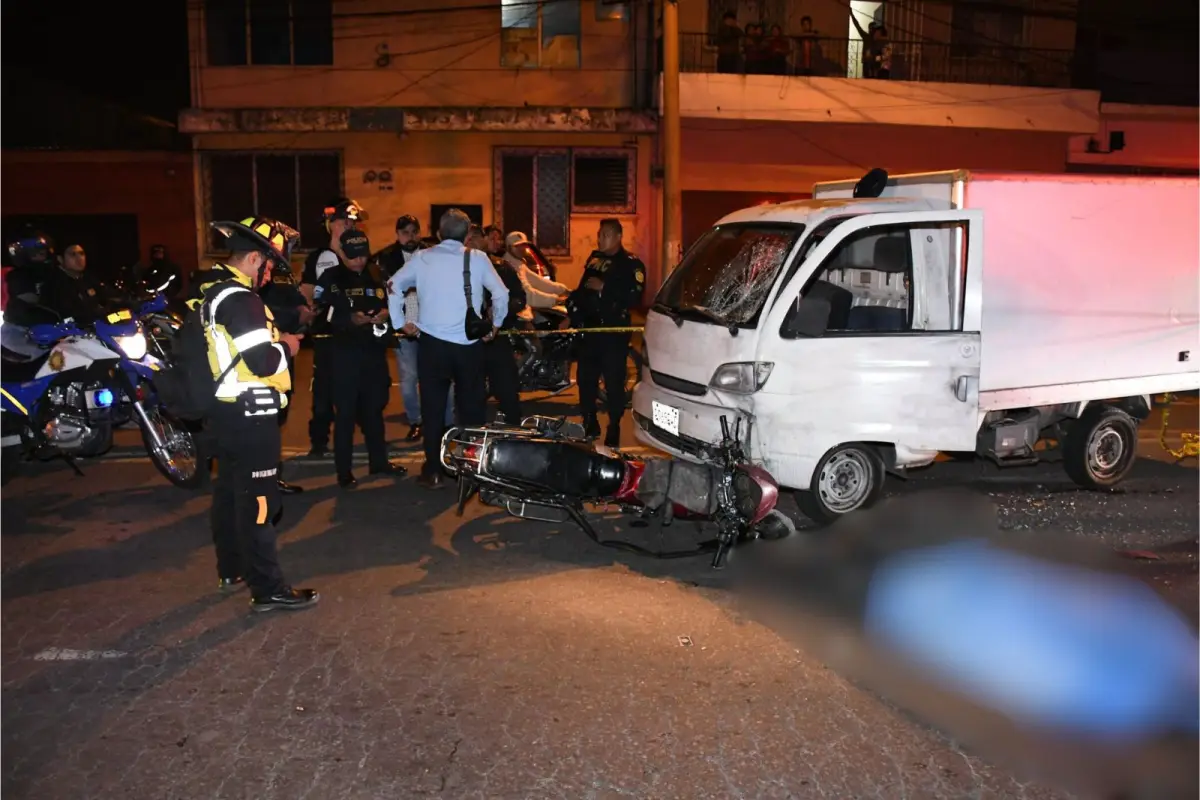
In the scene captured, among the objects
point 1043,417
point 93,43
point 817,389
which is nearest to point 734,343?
point 817,389

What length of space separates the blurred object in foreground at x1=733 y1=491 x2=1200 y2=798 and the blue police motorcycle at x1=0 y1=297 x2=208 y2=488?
422cm

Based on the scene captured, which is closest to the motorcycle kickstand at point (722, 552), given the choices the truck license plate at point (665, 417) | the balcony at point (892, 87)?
the truck license plate at point (665, 417)

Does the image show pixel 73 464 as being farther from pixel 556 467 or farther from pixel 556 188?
pixel 556 188

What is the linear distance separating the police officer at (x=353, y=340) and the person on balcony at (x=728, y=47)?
13.4 m

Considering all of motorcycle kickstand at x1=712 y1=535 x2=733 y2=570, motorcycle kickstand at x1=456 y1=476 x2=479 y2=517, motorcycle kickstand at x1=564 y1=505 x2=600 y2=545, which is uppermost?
motorcycle kickstand at x1=456 y1=476 x2=479 y2=517

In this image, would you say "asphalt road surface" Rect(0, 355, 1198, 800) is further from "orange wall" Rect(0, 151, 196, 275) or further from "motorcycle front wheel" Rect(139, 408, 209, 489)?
"orange wall" Rect(0, 151, 196, 275)

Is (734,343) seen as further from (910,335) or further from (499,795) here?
(499,795)

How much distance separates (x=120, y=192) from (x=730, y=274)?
20589 millimetres

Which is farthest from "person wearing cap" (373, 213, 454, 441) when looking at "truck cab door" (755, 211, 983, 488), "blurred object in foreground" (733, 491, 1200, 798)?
"blurred object in foreground" (733, 491, 1200, 798)

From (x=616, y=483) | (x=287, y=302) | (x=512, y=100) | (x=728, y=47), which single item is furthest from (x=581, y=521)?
(x=728, y=47)

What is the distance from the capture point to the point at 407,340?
31.7ft

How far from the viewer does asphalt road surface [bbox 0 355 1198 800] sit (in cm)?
392

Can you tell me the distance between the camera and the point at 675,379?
23.7 feet

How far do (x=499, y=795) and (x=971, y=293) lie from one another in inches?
176
